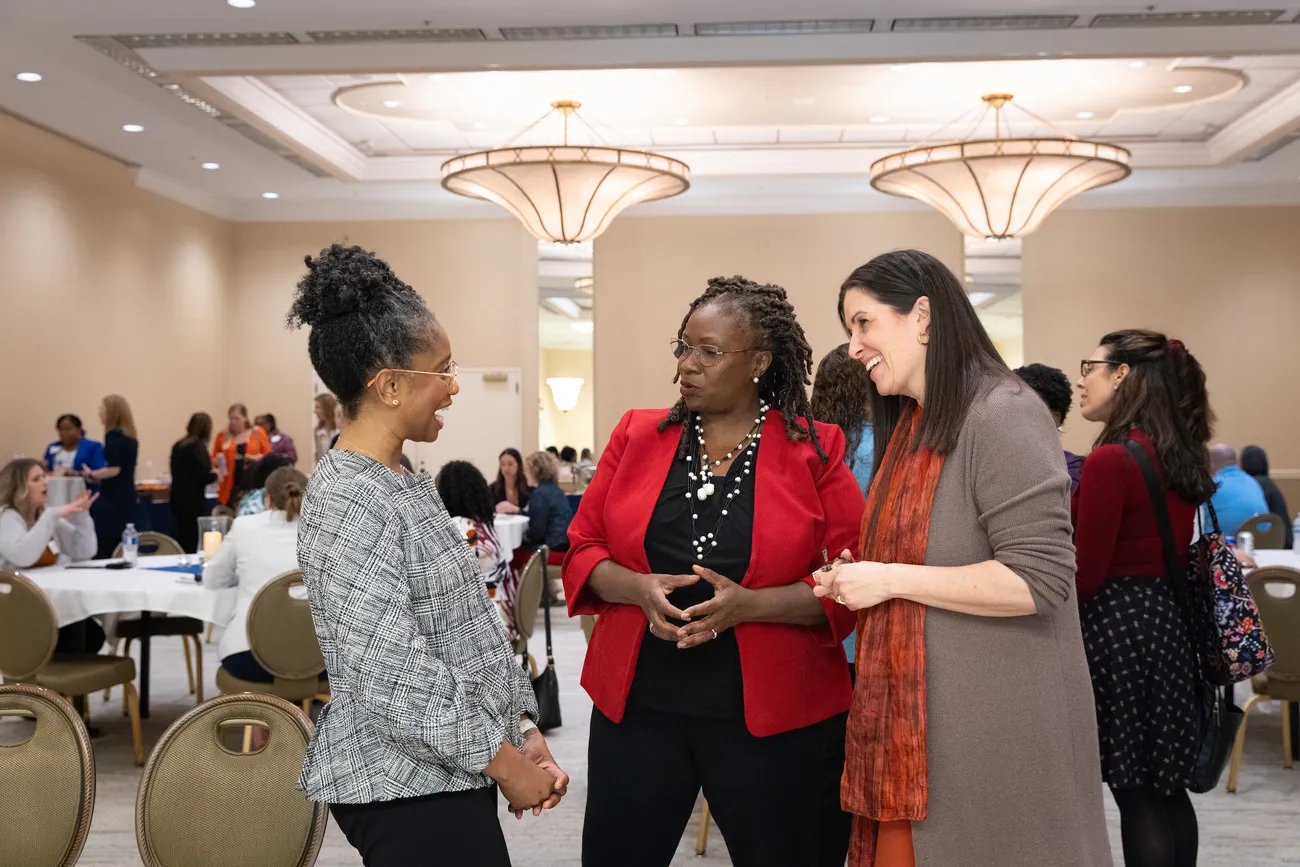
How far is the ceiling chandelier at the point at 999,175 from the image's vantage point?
31.9 ft

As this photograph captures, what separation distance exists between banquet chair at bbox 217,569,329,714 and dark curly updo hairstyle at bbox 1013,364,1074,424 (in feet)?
9.73

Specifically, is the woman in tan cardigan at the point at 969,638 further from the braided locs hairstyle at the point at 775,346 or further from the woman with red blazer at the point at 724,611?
the braided locs hairstyle at the point at 775,346

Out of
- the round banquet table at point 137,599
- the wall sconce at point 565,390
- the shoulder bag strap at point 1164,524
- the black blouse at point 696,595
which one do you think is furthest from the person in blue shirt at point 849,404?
the wall sconce at point 565,390

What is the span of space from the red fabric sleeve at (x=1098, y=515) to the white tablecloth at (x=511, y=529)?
5768mm

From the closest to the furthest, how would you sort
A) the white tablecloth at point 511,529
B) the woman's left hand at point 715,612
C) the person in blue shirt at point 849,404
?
the woman's left hand at point 715,612 < the person in blue shirt at point 849,404 < the white tablecloth at point 511,529

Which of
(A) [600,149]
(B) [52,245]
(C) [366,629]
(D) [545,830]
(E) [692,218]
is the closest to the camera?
(C) [366,629]

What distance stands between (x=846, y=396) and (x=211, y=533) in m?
4.03

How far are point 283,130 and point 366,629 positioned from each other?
10173 millimetres

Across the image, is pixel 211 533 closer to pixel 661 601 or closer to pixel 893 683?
pixel 661 601

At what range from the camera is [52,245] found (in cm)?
1097

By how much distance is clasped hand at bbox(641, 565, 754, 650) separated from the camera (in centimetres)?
223

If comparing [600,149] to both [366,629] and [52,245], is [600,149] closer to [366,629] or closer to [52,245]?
→ [52,245]

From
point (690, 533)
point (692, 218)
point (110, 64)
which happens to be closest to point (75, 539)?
point (110, 64)

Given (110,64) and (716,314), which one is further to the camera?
(110,64)
